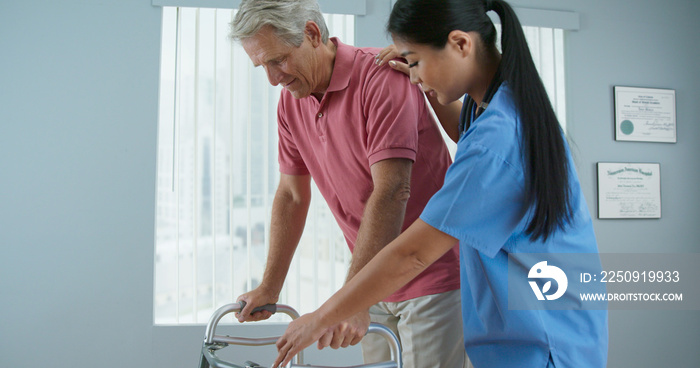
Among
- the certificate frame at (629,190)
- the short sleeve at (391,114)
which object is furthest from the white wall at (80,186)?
the certificate frame at (629,190)

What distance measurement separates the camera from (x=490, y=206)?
88 cm

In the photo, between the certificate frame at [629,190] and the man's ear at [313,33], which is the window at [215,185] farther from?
the certificate frame at [629,190]

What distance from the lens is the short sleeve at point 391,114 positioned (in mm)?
1186

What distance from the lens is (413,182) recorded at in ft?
4.29

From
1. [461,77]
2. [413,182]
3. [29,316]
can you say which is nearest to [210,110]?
[29,316]

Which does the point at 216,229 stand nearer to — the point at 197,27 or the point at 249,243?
the point at 249,243

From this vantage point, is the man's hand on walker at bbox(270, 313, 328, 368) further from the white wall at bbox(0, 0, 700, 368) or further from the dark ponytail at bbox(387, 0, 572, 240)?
the white wall at bbox(0, 0, 700, 368)

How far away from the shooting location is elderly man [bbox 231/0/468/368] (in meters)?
1.19

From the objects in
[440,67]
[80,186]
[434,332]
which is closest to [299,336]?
[434,332]

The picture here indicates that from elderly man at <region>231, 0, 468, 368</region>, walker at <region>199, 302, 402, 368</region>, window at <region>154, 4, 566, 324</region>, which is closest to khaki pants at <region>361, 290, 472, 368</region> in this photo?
elderly man at <region>231, 0, 468, 368</region>

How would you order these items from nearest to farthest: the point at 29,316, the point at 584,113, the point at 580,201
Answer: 1. the point at 580,201
2. the point at 29,316
3. the point at 584,113

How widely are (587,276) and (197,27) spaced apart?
2.44 metres

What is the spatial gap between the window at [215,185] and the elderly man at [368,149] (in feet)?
4.37

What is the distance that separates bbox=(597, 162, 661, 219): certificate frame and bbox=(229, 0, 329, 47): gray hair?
2.53 metres
